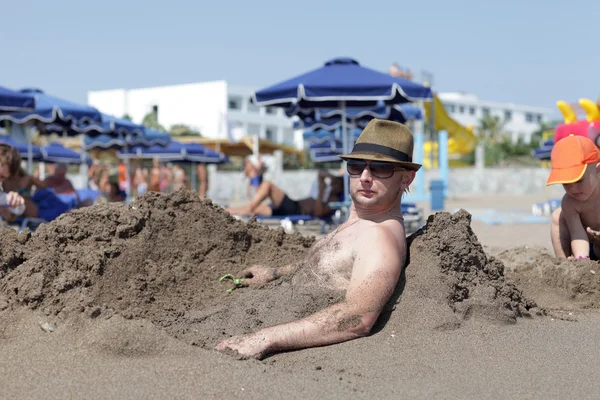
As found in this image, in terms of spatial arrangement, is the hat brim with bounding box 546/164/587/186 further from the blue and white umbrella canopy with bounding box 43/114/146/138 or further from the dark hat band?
the blue and white umbrella canopy with bounding box 43/114/146/138

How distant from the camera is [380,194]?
10.3 ft

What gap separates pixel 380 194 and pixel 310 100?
6.56m

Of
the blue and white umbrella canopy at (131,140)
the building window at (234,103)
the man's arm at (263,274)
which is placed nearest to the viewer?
the man's arm at (263,274)

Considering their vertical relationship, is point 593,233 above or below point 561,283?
above

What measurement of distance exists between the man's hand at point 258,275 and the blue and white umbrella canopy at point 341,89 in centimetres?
584

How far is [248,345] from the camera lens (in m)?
2.75

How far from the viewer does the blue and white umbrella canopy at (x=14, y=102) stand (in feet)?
29.9

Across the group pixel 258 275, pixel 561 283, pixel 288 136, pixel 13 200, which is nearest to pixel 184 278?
pixel 258 275

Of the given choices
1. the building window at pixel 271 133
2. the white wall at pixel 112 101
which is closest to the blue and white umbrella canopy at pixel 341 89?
the building window at pixel 271 133

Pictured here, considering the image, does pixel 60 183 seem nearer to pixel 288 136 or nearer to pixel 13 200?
pixel 13 200

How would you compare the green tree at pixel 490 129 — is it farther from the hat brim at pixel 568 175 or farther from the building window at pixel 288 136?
the hat brim at pixel 568 175

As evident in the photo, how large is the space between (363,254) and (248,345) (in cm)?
64

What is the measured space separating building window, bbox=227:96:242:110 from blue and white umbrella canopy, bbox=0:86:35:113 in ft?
166

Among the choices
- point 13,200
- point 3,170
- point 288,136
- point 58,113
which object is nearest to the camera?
point 13,200
